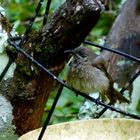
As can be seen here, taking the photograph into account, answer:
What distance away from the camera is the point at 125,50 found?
10.8 feet

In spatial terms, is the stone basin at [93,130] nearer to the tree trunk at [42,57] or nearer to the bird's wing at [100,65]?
the tree trunk at [42,57]

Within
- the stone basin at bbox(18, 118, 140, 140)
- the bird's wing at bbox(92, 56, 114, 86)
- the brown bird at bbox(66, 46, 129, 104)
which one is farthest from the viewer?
the bird's wing at bbox(92, 56, 114, 86)

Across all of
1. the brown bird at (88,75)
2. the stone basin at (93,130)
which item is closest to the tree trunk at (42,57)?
the brown bird at (88,75)

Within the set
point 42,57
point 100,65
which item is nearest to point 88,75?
point 100,65

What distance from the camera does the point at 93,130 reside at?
2027 millimetres

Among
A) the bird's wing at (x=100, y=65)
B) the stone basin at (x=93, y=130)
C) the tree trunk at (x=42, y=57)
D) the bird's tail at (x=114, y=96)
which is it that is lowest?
the bird's tail at (x=114, y=96)

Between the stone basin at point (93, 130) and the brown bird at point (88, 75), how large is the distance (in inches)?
7.8

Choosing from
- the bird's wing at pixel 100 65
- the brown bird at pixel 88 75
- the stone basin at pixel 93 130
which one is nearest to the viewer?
the stone basin at pixel 93 130

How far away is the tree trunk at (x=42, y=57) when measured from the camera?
2023 millimetres

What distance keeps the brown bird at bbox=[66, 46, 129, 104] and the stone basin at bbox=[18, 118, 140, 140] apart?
198 millimetres

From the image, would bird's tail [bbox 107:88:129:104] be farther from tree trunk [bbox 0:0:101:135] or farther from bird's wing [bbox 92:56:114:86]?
tree trunk [bbox 0:0:101:135]

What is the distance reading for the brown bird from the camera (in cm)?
222

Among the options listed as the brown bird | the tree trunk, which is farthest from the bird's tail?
the tree trunk

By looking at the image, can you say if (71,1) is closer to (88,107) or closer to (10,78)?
(10,78)
